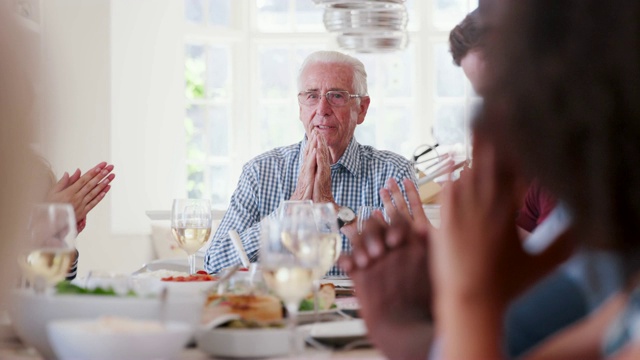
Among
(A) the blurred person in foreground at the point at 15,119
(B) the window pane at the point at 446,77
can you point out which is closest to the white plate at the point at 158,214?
(B) the window pane at the point at 446,77

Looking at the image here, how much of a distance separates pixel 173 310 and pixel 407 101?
705 cm

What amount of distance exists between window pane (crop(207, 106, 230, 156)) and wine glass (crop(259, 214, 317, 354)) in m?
6.44

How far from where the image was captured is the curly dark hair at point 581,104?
89 centimetres

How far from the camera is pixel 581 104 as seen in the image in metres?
0.90

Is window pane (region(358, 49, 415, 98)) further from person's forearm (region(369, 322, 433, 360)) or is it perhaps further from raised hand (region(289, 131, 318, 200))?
person's forearm (region(369, 322, 433, 360))

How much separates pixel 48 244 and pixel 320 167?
1.96m

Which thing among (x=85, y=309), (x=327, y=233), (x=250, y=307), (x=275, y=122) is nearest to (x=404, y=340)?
(x=250, y=307)

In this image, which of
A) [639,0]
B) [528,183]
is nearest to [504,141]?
[528,183]

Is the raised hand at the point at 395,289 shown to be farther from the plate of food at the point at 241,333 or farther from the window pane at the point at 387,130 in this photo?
the window pane at the point at 387,130

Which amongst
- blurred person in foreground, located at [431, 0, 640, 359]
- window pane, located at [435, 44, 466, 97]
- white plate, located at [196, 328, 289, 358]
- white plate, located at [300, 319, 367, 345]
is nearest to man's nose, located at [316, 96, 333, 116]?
white plate, located at [300, 319, 367, 345]

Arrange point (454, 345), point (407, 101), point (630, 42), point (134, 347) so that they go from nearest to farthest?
1. point (630, 42)
2. point (454, 345)
3. point (134, 347)
4. point (407, 101)

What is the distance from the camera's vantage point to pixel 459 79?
8266mm

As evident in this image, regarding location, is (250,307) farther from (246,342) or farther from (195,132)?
(195,132)

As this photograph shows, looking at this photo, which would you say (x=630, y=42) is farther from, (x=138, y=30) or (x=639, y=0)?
(x=138, y=30)
